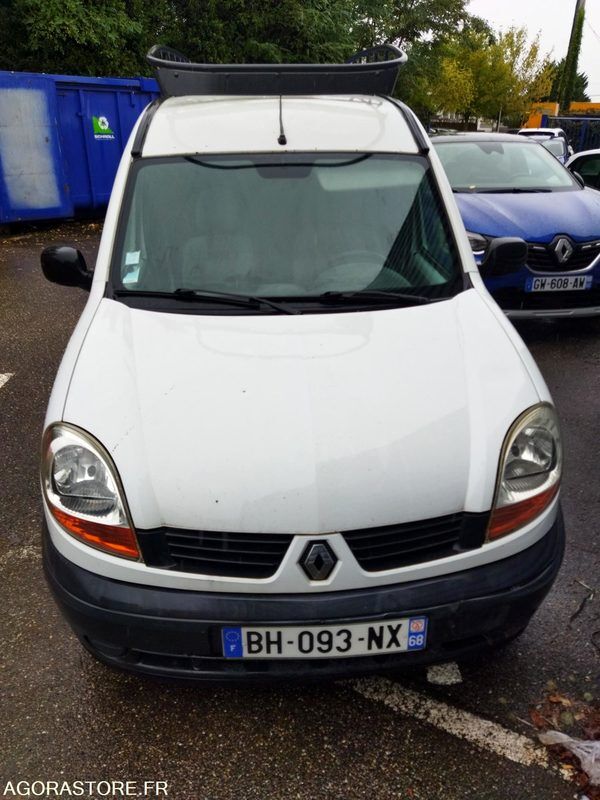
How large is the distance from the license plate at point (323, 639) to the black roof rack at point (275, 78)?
268 centimetres

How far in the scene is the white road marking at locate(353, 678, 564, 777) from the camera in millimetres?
2143

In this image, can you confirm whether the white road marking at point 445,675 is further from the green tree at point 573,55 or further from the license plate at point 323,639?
the green tree at point 573,55

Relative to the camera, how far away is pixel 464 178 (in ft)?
21.8

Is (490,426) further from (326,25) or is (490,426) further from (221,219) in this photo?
(326,25)

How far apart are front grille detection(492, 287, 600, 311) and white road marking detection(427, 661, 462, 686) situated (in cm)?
373

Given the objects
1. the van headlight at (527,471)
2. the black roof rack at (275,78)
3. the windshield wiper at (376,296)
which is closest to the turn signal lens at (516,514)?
the van headlight at (527,471)

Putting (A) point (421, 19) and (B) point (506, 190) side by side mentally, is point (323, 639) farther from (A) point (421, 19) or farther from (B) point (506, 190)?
(A) point (421, 19)

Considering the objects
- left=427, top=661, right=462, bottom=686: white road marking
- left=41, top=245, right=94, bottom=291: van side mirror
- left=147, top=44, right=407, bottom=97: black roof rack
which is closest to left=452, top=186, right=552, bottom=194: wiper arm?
left=147, top=44, right=407, bottom=97: black roof rack

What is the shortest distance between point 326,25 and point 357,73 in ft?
57.1

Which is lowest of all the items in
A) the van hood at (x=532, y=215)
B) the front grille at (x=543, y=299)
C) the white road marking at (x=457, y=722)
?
the white road marking at (x=457, y=722)

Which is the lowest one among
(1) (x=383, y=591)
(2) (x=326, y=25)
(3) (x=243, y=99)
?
(1) (x=383, y=591)

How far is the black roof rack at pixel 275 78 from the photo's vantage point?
132 inches

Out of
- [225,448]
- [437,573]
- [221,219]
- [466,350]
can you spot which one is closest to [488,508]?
[437,573]

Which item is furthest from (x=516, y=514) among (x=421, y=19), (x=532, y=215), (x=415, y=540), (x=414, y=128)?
(x=421, y=19)
